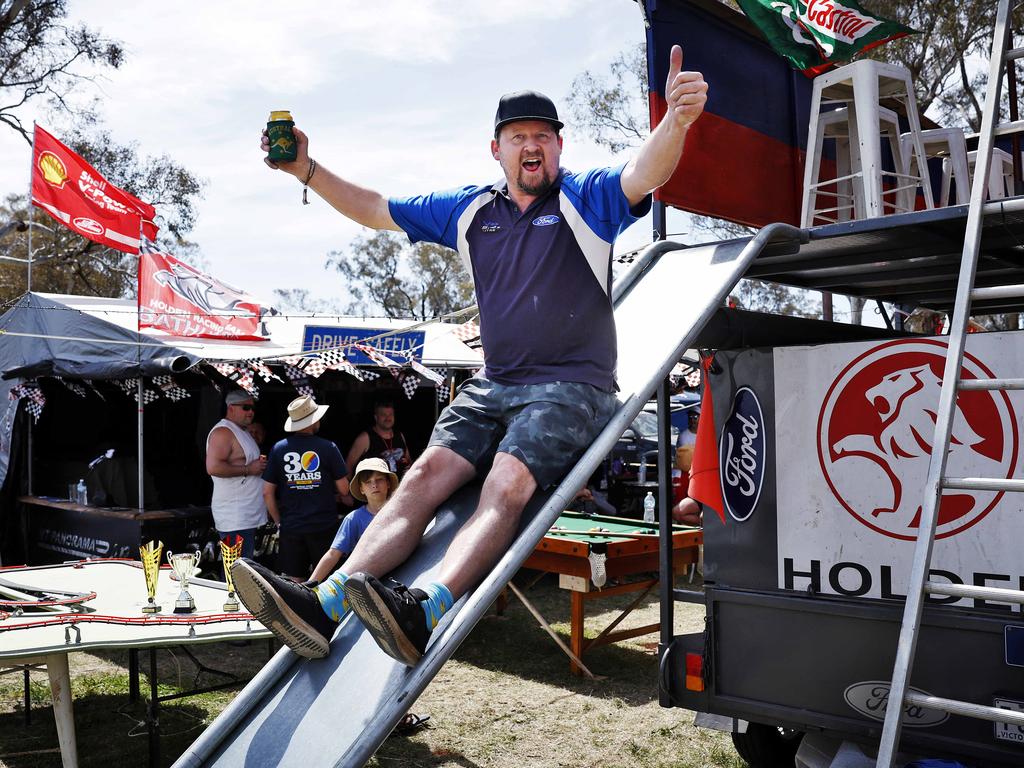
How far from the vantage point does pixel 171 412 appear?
40.3 ft

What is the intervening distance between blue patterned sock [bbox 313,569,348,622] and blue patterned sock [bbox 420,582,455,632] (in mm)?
317

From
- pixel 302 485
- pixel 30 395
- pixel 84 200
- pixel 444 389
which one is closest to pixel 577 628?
pixel 302 485

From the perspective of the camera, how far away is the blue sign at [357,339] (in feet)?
34.7

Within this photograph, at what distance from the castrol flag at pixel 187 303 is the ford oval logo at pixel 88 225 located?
506mm

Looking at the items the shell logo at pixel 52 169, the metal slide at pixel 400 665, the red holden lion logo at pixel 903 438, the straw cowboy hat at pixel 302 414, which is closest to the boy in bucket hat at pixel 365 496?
the straw cowboy hat at pixel 302 414

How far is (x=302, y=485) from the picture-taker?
23.7 ft

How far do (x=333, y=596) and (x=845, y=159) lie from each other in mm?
4510

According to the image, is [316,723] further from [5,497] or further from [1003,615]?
[5,497]

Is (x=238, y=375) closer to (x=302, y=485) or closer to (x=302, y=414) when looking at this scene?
(x=302, y=414)

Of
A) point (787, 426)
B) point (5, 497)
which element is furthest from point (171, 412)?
point (787, 426)

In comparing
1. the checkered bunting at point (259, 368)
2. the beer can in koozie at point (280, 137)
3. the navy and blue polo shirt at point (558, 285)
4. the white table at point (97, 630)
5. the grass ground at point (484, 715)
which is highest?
the beer can in koozie at point (280, 137)

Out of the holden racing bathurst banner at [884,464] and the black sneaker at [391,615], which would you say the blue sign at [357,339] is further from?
the black sneaker at [391,615]

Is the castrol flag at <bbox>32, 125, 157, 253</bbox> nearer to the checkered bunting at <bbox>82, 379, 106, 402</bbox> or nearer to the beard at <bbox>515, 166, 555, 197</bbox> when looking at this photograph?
the checkered bunting at <bbox>82, 379, 106, 402</bbox>

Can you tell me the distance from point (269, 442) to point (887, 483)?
998 cm
